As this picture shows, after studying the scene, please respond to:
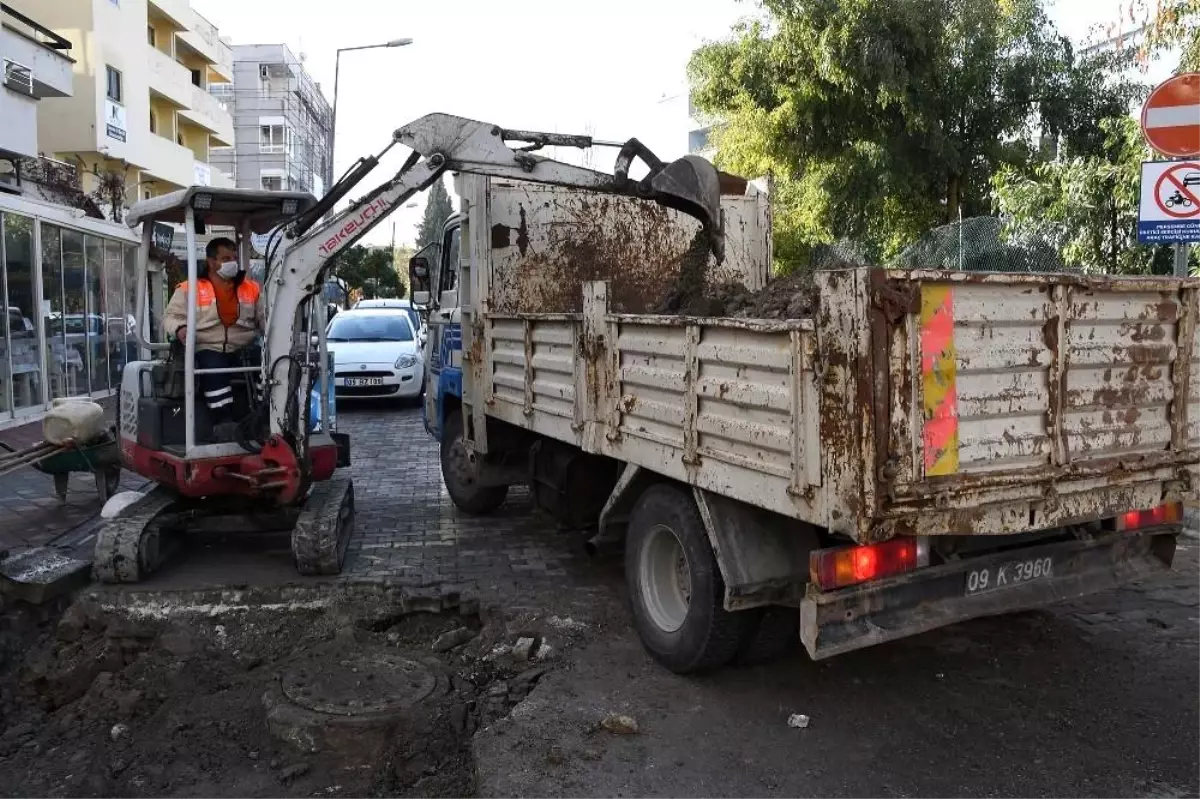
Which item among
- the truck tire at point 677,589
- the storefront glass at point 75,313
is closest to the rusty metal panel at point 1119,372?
the truck tire at point 677,589

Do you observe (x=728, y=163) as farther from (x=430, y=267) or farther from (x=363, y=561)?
(x=363, y=561)

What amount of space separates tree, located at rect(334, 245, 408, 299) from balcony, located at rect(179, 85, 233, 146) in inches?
250

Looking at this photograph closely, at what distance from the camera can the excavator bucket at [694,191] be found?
20.7ft

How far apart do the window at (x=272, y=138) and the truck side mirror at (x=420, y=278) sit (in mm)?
51206

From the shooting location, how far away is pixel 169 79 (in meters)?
29.9

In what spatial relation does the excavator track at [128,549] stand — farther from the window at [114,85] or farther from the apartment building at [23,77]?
the window at [114,85]

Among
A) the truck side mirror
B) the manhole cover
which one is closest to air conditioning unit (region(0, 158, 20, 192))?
the truck side mirror

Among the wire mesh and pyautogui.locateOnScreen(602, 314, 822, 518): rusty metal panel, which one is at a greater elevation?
the wire mesh

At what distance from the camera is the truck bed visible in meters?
3.42

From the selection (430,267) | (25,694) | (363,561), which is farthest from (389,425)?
(25,694)

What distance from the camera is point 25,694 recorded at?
16.2ft

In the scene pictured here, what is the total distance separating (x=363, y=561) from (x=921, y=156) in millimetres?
13798

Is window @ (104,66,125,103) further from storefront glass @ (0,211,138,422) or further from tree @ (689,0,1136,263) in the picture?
tree @ (689,0,1136,263)

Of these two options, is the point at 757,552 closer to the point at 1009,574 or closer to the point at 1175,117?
the point at 1009,574
